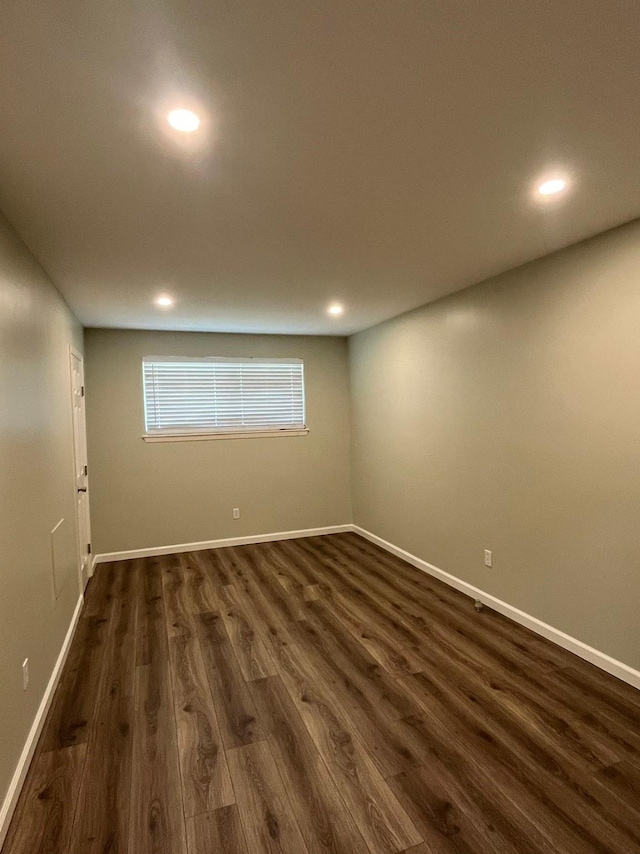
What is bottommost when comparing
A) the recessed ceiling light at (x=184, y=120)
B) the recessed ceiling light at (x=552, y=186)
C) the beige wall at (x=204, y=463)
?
the beige wall at (x=204, y=463)

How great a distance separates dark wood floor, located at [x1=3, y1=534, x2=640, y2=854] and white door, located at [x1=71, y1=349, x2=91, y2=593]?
0.67 m

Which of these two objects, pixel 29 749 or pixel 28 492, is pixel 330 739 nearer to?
pixel 29 749

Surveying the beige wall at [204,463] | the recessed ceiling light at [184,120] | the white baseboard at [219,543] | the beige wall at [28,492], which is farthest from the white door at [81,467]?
the recessed ceiling light at [184,120]

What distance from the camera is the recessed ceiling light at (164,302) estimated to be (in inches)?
136

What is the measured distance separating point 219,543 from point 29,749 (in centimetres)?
313

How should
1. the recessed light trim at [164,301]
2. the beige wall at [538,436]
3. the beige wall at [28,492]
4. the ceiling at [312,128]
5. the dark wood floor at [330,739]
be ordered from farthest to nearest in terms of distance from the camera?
1. the recessed light trim at [164,301]
2. the beige wall at [538,436]
3. the beige wall at [28,492]
4. the dark wood floor at [330,739]
5. the ceiling at [312,128]

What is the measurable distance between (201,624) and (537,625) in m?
2.34

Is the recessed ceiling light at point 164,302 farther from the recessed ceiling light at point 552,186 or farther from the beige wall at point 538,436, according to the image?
the recessed ceiling light at point 552,186

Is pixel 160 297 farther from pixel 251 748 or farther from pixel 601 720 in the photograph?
pixel 601 720

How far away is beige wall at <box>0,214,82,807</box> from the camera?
1795 mm

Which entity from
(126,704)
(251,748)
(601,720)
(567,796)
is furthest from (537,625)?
(126,704)

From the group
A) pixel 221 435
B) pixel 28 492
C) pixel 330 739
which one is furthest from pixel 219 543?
pixel 330 739

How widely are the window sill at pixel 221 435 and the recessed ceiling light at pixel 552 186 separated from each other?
12.5 ft

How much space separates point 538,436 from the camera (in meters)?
2.90
